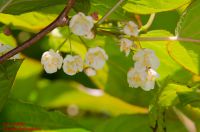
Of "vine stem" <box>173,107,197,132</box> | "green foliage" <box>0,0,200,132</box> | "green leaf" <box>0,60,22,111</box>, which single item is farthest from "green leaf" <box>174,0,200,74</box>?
"green leaf" <box>0,60,22,111</box>

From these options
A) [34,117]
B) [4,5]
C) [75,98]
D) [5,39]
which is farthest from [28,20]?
[75,98]

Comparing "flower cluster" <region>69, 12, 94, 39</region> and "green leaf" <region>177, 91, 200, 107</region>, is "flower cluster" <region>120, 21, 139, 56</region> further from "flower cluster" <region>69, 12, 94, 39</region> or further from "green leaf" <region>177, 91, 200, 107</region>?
"green leaf" <region>177, 91, 200, 107</region>

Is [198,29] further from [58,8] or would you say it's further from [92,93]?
[92,93]

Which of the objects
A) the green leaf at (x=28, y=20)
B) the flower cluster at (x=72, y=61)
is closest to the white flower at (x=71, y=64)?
the flower cluster at (x=72, y=61)

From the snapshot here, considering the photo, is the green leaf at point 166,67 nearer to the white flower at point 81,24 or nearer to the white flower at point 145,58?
the white flower at point 145,58

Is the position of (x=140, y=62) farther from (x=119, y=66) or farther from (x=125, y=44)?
(x=119, y=66)

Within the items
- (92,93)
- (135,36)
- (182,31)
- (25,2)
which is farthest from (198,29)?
(92,93)
